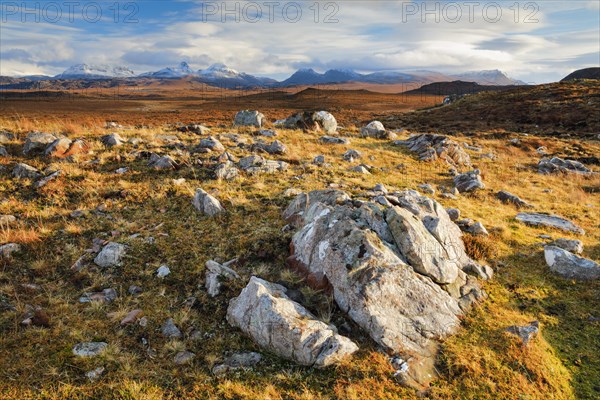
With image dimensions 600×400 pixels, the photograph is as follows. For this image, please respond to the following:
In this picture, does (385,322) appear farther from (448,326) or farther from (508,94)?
(508,94)

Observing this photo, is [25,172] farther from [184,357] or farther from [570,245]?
[570,245]

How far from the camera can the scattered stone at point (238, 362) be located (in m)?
5.81

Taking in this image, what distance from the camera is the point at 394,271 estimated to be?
7.23 m

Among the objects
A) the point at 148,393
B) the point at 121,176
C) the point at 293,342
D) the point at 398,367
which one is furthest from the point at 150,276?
the point at 121,176

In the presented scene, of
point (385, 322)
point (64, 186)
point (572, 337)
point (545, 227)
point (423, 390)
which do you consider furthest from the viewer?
point (545, 227)

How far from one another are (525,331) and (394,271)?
284cm

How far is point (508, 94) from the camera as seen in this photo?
67938 mm

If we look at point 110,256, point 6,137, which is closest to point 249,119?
point 6,137

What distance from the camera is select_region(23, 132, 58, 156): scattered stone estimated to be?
14.6 m

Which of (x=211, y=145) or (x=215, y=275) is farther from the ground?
(x=211, y=145)

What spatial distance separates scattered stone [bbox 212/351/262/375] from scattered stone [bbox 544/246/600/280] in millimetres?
8790

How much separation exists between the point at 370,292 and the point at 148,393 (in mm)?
4236

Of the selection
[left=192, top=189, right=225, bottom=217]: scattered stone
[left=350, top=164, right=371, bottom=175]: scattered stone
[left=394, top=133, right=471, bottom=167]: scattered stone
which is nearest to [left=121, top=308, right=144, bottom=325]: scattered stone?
[left=192, top=189, right=225, bottom=217]: scattered stone

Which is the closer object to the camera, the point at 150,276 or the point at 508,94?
the point at 150,276
